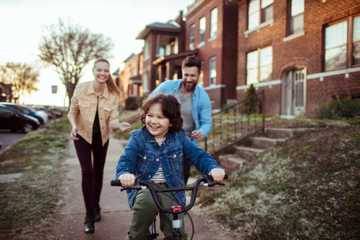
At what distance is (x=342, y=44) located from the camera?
10.3m

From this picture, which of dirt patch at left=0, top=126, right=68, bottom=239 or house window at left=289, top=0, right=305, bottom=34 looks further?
house window at left=289, top=0, right=305, bottom=34

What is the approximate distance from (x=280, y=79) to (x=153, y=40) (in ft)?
57.0

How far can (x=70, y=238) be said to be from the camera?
12.0 feet

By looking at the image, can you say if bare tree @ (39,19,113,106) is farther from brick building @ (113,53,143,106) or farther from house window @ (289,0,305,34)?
house window @ (289,0,305,34)

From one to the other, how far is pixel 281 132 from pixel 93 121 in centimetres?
486

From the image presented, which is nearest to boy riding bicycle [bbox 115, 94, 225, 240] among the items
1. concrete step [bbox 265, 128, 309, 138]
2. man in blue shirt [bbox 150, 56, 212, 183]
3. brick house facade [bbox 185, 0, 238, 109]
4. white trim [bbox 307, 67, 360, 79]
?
man in blue shirt [bbox 150, 56, 212, 183]

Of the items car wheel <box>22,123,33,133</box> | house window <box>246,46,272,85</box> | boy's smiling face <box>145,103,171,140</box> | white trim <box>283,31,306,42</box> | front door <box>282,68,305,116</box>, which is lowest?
car wheel <box>22,123,33,133</box>

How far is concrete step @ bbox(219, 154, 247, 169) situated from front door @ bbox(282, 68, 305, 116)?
21.1 feet

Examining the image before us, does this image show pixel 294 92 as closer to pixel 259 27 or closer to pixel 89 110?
pixel 259 27

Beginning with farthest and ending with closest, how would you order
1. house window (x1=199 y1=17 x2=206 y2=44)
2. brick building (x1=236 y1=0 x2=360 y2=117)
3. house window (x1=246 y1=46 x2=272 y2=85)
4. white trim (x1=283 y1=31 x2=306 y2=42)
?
1. house window (x1=199 y1=17 x2=206 y2=44)
2. house window (x1=246 y1=46 x2=272 y2=85)
3. white trim (x1=283 y1=31 x2=306 y2=42)
4. brick building (x1=236 y1=0 x2=360 y2=117)

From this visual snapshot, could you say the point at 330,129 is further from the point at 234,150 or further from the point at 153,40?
the point at 153,40

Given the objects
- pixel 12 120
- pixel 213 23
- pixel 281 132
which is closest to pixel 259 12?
pixel 213 23

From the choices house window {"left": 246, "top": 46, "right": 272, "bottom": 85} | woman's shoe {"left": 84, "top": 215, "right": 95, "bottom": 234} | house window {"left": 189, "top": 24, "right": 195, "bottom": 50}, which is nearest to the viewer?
woman's shoe {"left": 84, "top": 215, "right": 95, "bottom": 234}

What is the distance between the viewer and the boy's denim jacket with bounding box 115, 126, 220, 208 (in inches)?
98.7
